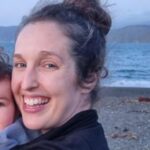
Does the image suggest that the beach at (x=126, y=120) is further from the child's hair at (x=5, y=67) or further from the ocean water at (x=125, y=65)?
the child's hair at (x=5, y=67)

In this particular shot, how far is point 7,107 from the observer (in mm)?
2582

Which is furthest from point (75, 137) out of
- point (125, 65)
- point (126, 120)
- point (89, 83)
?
point (125, 65)

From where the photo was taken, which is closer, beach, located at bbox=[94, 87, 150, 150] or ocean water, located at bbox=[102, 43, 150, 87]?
beach, located at bbox=[94, 87, 150, 150]

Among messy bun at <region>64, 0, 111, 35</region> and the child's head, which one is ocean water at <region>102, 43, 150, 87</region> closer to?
messy bun at <region>64, 0, 111, 35</region>

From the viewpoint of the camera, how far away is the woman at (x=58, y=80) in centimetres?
224

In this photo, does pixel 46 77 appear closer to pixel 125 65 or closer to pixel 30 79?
pixel 30 79

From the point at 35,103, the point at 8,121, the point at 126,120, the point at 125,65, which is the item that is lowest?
the point at 125,65

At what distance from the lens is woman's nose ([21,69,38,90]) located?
2250mm

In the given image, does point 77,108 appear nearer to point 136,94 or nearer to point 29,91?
point 29,91

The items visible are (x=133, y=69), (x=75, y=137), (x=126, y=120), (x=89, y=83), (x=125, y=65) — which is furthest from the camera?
(x=125, y=65)

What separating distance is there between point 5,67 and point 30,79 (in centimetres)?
41

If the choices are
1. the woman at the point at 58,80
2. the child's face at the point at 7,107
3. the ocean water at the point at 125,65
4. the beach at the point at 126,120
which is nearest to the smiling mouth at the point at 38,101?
the woman at the point at 58,80

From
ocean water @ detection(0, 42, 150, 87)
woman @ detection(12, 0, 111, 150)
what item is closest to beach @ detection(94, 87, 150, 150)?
ocean water @ detection(0, 42, 150, 87)

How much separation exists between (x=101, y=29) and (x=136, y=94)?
16.4 m
